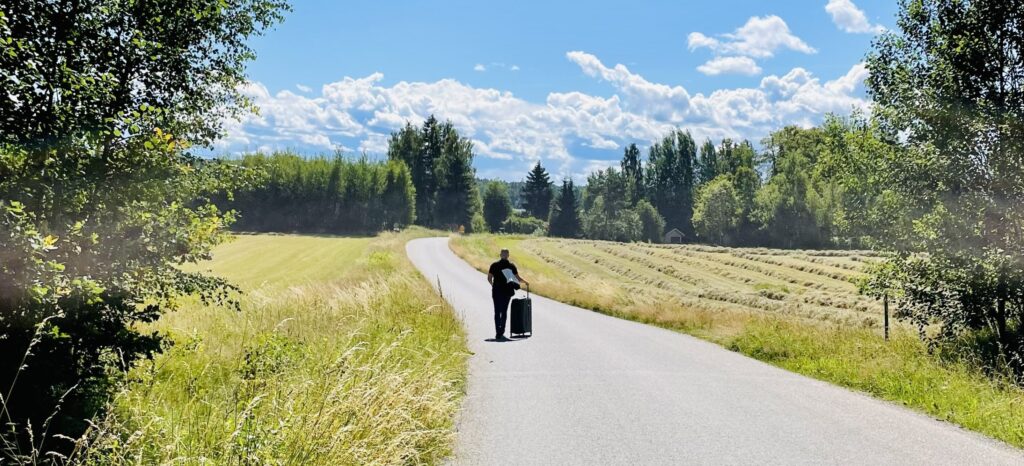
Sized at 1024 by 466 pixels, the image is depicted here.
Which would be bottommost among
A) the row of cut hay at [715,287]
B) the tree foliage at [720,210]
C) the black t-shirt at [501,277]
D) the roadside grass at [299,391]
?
the row of cut hay at [715,287]

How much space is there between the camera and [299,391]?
221 inches

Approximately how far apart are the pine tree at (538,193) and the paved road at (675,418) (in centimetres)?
12502

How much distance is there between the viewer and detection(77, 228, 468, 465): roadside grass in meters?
4.27

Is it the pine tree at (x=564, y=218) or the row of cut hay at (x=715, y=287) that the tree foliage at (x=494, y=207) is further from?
the row of cut hay at (x=715, y=287)

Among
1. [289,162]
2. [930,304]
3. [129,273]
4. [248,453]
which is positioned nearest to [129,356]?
[129,273]

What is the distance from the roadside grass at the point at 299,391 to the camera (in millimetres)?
4266

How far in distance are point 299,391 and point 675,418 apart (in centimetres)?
391

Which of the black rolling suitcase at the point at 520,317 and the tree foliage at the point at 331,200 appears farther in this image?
the tree foliage at the point at 331,200

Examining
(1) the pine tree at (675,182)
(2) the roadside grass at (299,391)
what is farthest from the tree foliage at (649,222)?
(2) the roadside grass at (299,391)

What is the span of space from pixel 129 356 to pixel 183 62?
13.6ft

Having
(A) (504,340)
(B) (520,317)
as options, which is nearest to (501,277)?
(B) (520,317)

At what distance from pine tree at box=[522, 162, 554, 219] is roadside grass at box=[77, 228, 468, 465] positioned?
12154cm

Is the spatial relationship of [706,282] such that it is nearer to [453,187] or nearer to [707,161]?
[453,187]

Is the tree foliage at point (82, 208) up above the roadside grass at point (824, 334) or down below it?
above
